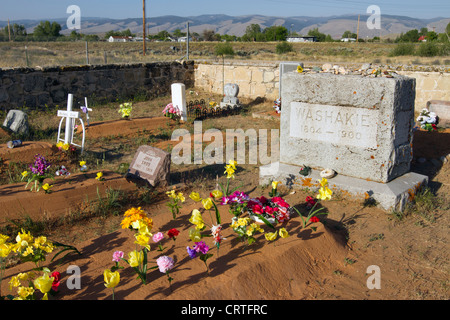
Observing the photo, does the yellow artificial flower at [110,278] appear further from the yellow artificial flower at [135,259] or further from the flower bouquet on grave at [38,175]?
the flower bouquet on grave at [38,175]

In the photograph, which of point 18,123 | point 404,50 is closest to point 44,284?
point 18,123

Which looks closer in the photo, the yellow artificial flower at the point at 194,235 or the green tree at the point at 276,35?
the yellow artificial flower at the point at 194,235

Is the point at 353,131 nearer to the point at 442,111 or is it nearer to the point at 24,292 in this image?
the point at 24,292

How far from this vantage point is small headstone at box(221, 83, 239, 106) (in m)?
11.8

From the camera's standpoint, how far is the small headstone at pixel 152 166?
5520mm

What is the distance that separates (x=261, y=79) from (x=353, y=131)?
8.08m

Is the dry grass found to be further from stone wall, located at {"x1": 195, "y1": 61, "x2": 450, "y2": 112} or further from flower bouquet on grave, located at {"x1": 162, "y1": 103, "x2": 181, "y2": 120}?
flower bouquet on grave, located at {"x1": 162, "y1": 103, "x2": 181, "y2": 120}

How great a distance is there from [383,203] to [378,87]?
4.80 ft

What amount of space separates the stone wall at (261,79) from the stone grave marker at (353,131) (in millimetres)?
5818

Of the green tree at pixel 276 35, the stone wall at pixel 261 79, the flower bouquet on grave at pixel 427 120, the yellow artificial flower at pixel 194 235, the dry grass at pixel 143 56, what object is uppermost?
the green tree at pixel 276 35

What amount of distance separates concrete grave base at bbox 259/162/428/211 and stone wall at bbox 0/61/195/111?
831cm

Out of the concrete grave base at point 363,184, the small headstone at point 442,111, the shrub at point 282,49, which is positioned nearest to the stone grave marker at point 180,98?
the concrete grave base at point 363,184

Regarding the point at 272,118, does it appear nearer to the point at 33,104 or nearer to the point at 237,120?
the point at 237,120

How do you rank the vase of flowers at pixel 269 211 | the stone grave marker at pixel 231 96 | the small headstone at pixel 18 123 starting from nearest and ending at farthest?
1. the vase of flowers at pixel 269 211
2. the small headstone at pixel 18 123
3. the stone grave marker at pixel 231 96
